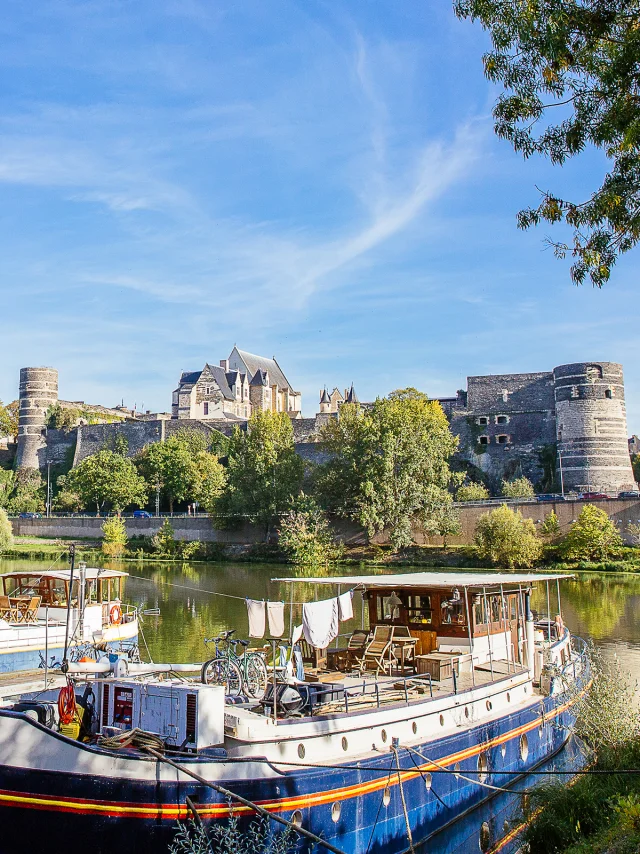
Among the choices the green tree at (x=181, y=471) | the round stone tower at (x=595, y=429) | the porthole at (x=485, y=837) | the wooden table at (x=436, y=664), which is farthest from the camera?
the green tree at (x=181, y=471)

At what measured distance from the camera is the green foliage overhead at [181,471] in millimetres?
58000

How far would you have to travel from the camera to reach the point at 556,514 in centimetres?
4481

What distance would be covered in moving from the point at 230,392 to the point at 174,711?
222ft

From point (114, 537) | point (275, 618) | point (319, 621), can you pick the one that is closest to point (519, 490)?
point (114, 537)

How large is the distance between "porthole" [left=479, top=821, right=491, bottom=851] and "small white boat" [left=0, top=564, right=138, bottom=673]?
7.79 metres

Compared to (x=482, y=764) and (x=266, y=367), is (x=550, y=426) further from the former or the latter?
(x=482, y=764)

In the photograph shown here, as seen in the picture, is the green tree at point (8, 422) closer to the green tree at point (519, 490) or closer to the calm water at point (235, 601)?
the calm water at point (235, 601)

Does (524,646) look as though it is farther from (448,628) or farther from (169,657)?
(169,657)

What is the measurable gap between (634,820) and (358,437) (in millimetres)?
41569

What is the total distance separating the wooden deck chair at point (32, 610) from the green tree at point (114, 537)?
3180cm

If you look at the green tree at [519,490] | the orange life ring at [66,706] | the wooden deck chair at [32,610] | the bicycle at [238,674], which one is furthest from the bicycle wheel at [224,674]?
the green tree at [519,490]

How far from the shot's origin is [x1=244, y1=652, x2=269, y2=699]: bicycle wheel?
9.95m

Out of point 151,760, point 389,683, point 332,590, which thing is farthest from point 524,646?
point 332,590

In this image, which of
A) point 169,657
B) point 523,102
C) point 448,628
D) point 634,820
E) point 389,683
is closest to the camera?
point 634,820
